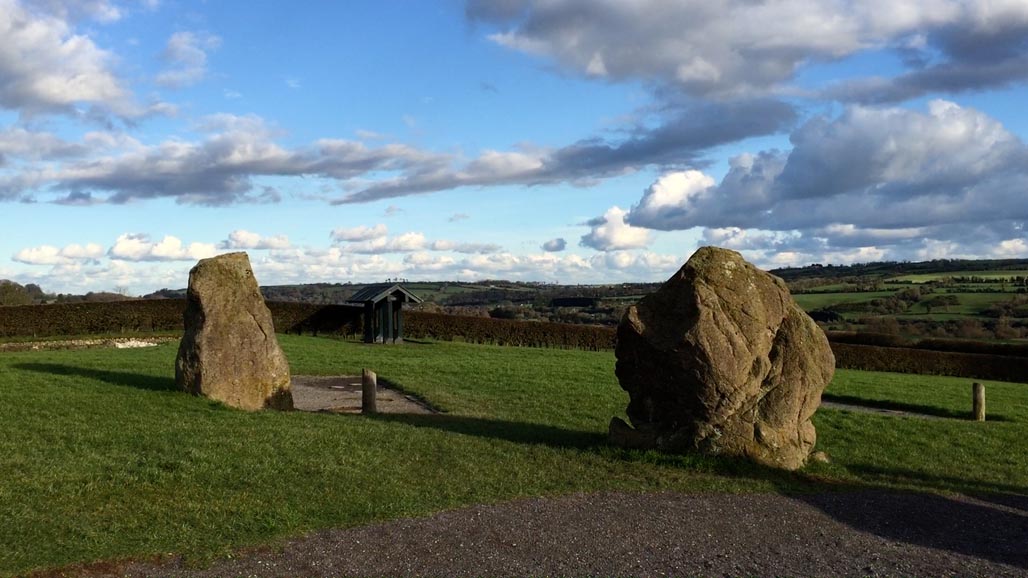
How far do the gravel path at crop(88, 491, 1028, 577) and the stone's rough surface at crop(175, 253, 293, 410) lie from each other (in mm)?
8154

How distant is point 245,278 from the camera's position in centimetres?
1756

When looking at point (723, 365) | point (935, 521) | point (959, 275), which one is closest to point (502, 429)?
point (723, 365)

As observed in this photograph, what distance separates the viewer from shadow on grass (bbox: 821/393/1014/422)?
71.0 ft

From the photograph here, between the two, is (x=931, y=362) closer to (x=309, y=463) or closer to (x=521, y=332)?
(x=521, y=332)

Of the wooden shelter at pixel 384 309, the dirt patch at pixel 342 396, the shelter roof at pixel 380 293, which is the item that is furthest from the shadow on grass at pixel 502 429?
the wooden shelter at pixel 384 309

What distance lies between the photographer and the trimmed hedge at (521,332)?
44.6m

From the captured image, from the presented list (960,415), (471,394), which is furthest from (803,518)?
(960,415)

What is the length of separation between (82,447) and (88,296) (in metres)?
54.1

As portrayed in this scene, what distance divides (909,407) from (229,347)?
18301 mm

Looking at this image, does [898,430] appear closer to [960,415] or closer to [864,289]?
[960,415]

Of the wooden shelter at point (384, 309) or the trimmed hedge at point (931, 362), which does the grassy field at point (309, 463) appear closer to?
the wooden shelter at point (384, 309)

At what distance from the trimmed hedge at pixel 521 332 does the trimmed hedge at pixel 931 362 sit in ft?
39.7

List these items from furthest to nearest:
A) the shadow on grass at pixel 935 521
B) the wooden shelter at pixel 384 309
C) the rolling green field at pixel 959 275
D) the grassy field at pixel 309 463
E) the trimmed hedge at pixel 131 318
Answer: the rolling green field at pixel 959 275 → the trimmed hedge at pixel 131 318 → the wooden shelter at pixel 384 309 → the shadow on grass at pixel 935 521 → the grassy field at pixel 309 463

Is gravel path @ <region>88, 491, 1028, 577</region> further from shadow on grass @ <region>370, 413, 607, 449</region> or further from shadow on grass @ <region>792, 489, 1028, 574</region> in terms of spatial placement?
shadow on grass @ <region>370, 413, 607, 449</region>
